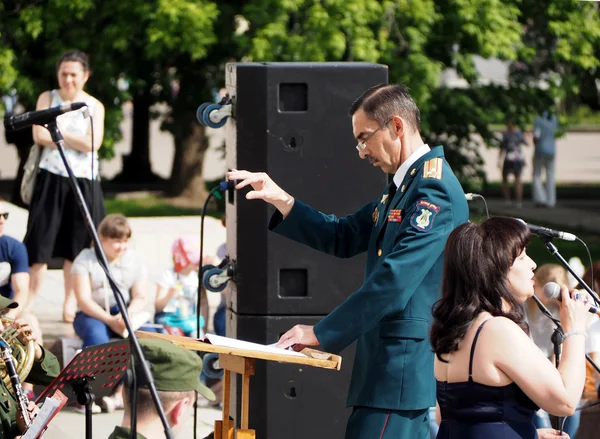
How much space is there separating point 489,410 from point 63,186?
4.79 metres

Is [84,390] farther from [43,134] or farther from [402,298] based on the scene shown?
[43,134]

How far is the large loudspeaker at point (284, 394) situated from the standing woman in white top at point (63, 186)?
298 centimetres

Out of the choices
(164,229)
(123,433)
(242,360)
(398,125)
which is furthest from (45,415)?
(164,229)

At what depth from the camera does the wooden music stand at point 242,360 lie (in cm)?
333

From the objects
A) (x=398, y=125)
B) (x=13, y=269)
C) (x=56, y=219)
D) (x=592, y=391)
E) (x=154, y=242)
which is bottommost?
(x=592, y=391)

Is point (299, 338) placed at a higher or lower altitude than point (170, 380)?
higher

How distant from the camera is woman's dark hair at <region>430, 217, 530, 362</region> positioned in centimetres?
318

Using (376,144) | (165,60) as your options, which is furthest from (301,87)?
(165,60)

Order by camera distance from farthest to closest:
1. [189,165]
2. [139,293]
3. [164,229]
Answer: [189,165] → [164,229] → [139,293]

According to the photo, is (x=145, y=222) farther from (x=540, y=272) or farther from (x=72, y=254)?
(x=540, y=272)

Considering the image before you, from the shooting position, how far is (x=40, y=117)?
3.61 m

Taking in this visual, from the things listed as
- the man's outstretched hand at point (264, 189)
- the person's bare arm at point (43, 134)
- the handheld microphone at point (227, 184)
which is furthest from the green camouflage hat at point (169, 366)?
the person's bare arm at point (43, 134)

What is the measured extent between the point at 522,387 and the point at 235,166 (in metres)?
1.90

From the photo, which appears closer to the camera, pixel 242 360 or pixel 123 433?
pixel 123 433
